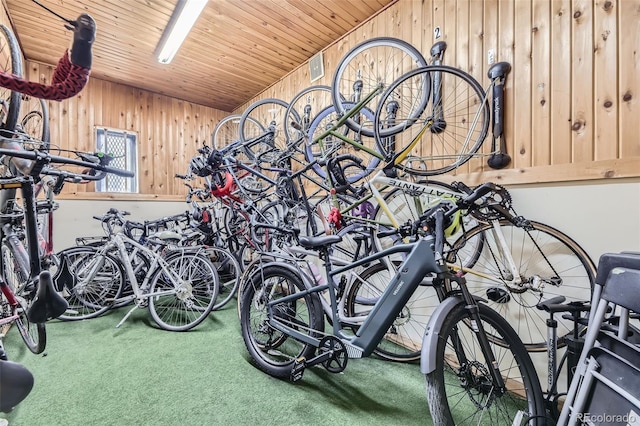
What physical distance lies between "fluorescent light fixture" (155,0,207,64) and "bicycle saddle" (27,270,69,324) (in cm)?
252

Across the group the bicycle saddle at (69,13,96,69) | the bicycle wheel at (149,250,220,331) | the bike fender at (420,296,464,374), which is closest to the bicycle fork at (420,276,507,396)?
the bike fender at (420,296,464,374)

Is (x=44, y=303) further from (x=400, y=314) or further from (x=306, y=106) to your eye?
(x=306, y=106)

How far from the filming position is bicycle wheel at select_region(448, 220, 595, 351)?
143 centimetres

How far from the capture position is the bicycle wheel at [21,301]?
5.58 ft

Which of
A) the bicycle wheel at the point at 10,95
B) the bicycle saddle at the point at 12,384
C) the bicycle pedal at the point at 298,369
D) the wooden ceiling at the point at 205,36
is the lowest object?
the bicycle pedal at the point at 298,369

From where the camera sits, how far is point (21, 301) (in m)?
1.72

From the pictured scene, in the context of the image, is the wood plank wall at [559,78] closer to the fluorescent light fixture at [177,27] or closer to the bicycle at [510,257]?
the bicycle at [510,257]

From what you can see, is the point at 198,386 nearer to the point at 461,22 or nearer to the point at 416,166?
the point at 416,166

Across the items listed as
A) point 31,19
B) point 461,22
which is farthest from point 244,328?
point 31,19

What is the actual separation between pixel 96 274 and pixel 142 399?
182cm

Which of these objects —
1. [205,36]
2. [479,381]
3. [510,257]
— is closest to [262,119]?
[205,36]

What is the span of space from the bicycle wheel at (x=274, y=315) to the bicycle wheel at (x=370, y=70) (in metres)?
1.47

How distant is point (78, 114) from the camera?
377 cm

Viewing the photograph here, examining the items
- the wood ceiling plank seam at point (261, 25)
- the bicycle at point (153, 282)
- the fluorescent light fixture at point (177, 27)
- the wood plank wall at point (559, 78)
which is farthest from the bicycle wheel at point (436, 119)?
the bicycle at point (153, 282)
